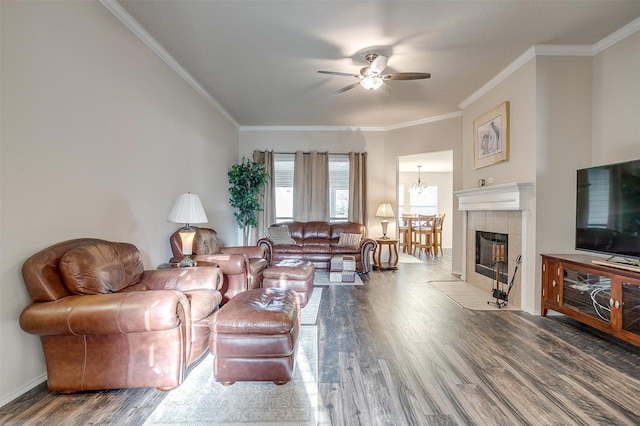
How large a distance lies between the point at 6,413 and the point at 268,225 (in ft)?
15.7

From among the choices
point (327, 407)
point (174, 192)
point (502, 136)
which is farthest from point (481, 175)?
point (174, 192)

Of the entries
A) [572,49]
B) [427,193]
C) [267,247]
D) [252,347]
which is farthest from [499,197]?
[427,193]

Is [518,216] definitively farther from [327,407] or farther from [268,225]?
[268,225]

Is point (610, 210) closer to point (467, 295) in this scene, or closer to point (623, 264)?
point (623, 264)

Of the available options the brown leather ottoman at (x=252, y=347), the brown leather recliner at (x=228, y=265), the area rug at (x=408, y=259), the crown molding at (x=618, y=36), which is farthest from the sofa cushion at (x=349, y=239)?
the crown molding at (x=618, y=36)

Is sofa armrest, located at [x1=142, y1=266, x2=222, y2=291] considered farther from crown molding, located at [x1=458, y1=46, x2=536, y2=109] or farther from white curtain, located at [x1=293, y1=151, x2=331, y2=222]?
crown molding, located at [x1=458, y1=46, x2=536, y2=109]

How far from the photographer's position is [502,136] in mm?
3686

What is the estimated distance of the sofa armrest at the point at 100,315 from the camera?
160cm

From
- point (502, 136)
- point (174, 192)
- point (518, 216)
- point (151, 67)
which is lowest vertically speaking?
point (518, 216)

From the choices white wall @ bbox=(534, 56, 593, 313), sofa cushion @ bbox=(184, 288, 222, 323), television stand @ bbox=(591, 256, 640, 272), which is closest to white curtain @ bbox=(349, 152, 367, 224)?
white wall @ bbox=(534, 56, 593, 313)

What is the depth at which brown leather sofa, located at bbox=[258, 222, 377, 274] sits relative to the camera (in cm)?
536

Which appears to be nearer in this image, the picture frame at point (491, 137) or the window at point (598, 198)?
the window at point (598, 198)

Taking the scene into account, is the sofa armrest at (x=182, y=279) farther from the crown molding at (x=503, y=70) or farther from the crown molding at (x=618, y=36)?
the crown molding at (x=618, y=36)

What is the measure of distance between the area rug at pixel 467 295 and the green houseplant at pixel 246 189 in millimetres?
3631
